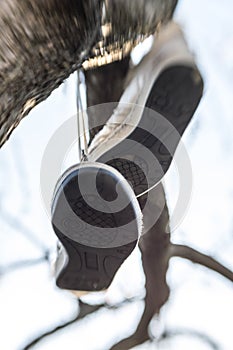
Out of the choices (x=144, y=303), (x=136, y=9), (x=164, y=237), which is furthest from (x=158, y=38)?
(x=144, y=303)

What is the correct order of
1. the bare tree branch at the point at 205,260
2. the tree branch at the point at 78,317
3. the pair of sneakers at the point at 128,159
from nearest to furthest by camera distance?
the pair of sneakers at the point at 128,159 < the bare tree branch at the point at 205,260 < the tree branch at the point at 78,317

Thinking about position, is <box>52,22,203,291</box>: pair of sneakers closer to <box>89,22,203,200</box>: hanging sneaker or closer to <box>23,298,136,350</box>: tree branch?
<box>89,22,203,200</box>: hanging sneaker

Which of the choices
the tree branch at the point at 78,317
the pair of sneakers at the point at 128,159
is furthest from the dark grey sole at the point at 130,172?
the tree branch at the point at 78,317

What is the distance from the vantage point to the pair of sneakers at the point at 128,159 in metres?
0.81

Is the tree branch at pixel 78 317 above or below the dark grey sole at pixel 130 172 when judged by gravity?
below

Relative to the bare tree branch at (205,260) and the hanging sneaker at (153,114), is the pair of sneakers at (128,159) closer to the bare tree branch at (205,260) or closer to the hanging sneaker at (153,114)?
the hanging sneaker at (153,114)

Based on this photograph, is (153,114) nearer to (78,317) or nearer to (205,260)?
(205,260)

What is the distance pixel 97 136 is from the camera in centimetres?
98

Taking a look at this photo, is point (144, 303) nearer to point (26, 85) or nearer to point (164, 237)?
point (164, 237)

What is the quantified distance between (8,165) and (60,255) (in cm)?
105

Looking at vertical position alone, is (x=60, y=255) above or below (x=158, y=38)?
below

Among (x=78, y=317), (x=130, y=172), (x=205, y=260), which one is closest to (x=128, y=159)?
(x=130, y=172)

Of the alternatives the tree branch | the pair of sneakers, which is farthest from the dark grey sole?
the tree branch

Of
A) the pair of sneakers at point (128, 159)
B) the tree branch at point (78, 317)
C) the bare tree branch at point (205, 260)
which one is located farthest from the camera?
the tree branch at point (78, 317)
